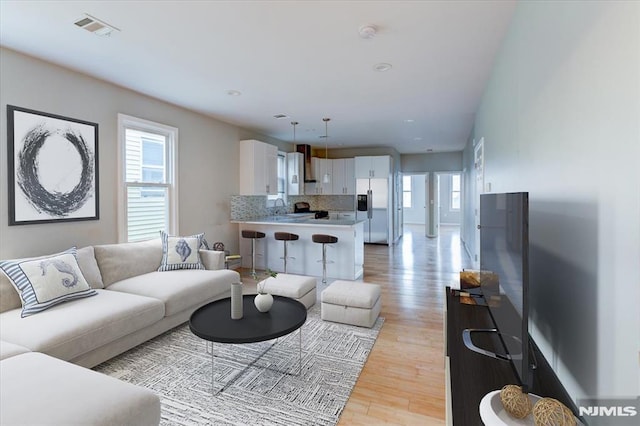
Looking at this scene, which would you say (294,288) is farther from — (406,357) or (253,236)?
(253,236)

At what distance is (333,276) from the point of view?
536 centimetres

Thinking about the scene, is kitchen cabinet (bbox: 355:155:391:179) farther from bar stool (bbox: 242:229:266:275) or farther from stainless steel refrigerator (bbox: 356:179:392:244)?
Answer: bar stool (bbox: 242:229:266:275)

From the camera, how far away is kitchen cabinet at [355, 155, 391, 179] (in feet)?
27.8

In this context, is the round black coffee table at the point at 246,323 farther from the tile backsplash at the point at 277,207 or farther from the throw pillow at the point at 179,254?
the tile backsplash at the point at 277,207

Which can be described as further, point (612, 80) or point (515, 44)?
point (515, 44)

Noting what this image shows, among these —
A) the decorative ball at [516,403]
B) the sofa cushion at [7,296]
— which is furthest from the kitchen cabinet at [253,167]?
the decorative ball at [516,403]

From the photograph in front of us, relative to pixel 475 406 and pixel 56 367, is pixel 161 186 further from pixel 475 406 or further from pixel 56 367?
pixel 475 406

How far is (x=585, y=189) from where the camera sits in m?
1.19

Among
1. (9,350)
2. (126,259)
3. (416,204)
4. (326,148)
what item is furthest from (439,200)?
(9,350)

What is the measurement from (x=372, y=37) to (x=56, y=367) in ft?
10.6

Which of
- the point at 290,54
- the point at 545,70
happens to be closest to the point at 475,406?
the point at 545,70

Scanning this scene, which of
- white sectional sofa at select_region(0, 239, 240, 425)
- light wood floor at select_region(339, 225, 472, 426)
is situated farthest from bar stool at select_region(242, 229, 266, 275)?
light wood floor at select_region(339, 225, 472, 426)

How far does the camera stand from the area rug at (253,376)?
6.53 feet

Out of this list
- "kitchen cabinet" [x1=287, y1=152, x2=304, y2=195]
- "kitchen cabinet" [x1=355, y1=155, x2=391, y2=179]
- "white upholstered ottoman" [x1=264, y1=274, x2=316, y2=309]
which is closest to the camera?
"white upholstered ottoman" [x1=264, y1=274, x2=316, y2=309]
